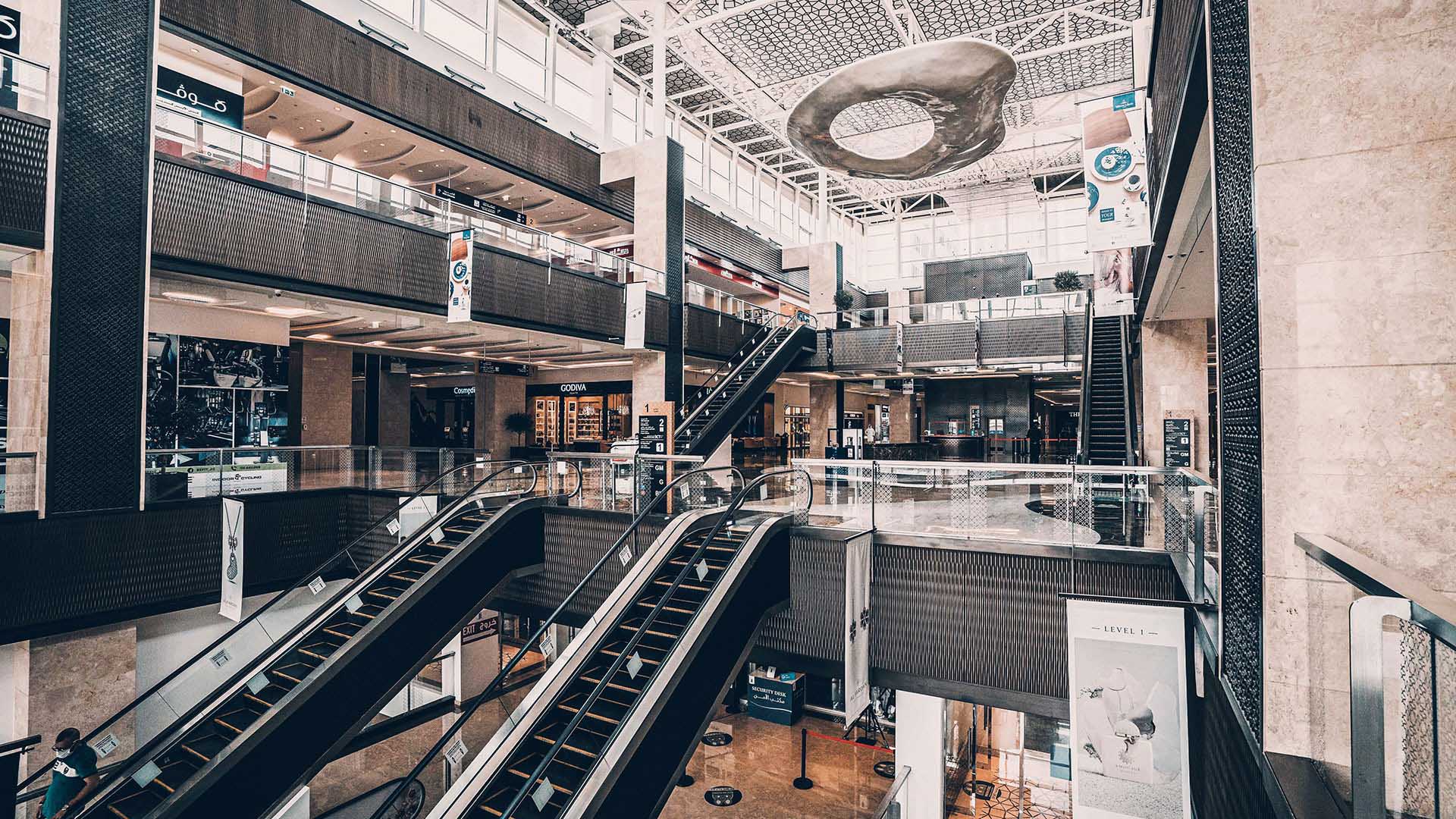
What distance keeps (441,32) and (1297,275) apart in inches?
676

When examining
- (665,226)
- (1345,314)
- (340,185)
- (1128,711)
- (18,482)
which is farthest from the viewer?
(665,226)

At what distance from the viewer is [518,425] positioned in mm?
22547

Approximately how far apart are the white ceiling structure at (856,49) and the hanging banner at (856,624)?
33.9ft

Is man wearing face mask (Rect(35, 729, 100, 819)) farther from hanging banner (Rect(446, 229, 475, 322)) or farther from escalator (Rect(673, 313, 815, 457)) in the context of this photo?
escalator (Rect(673, 313, 815, 457))

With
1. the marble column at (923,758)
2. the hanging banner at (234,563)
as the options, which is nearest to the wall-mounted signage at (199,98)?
the hanging banner at (234,563)

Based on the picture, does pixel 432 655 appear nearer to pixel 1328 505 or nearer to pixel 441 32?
pixel 1328 505

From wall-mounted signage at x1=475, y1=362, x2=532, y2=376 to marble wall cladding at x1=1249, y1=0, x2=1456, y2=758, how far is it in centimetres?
1866

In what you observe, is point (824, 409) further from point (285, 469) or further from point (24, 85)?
point (24, 85)

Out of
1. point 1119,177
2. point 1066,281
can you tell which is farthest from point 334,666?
point 1066,281

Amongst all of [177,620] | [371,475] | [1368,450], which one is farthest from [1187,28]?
[177,620]

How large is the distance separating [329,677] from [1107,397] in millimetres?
13075

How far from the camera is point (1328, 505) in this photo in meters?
2.78

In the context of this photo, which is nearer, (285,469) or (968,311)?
(285,469)

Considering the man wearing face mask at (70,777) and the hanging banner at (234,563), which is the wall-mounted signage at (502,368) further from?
the man wearing face mask at (70,777)
